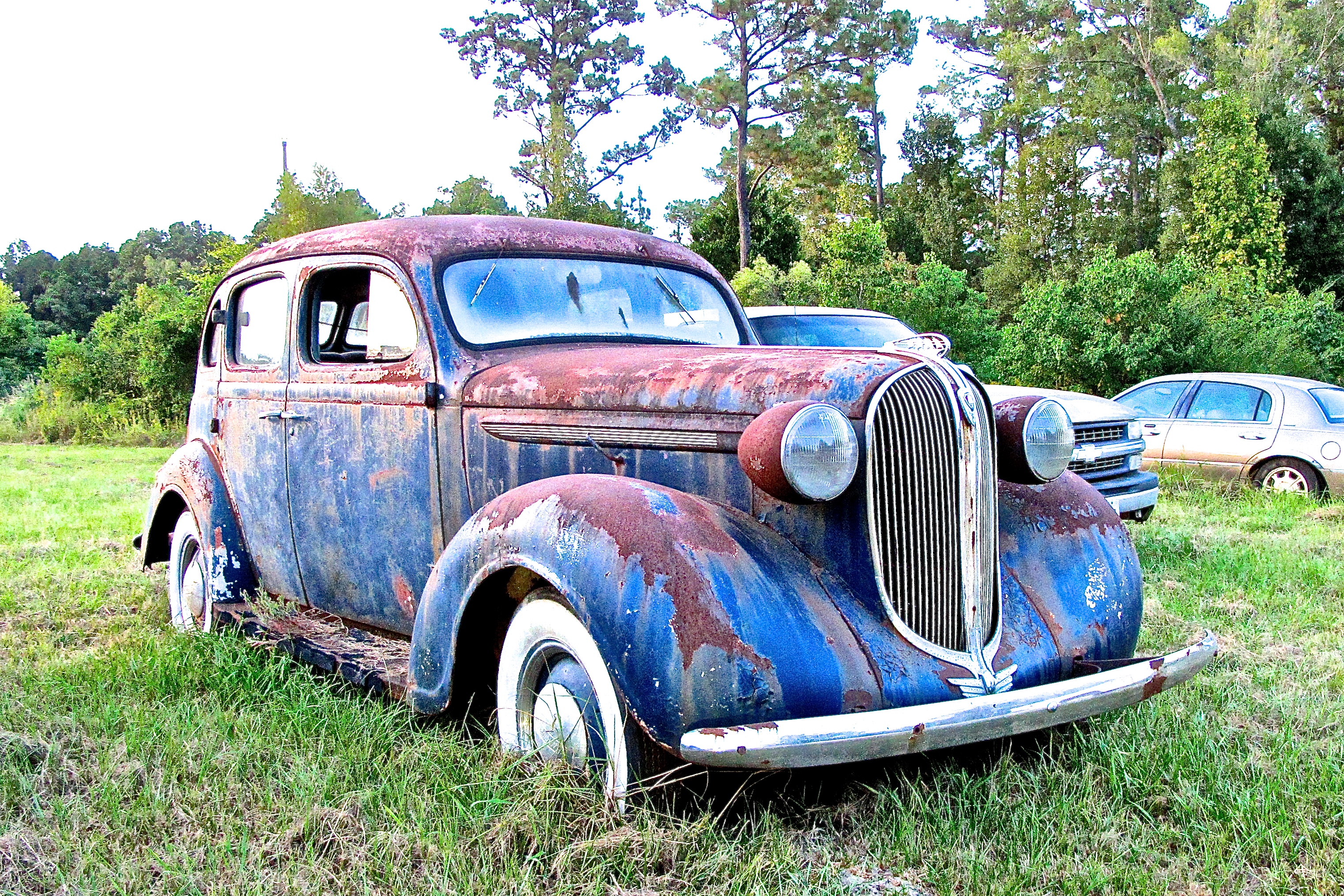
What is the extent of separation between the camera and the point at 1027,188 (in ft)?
105

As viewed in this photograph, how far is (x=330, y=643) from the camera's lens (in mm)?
3729

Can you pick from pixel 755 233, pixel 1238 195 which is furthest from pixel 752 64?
pixel 1238 195

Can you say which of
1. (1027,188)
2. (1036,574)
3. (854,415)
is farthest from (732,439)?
(1027,188)

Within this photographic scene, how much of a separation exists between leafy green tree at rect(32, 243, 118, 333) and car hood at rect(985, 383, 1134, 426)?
43488 mm

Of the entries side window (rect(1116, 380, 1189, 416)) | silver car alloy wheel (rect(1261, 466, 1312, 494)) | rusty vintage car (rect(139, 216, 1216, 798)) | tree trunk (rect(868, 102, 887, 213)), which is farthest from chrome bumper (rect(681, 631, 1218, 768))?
tree trunk (rect(868, 102, 887, 213))

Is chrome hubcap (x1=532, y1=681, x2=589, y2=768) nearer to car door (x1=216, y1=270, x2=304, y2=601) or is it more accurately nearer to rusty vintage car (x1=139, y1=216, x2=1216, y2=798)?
rusty vintage car (x1=139, y1=216, x2=1216, y2=798)

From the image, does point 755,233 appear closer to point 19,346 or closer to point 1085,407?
point 19,346

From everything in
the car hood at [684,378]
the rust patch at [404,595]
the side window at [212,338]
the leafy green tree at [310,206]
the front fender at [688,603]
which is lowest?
the rust patch at [404,595]

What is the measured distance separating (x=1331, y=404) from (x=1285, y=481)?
2.58 ft

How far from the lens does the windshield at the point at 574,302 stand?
3.57m

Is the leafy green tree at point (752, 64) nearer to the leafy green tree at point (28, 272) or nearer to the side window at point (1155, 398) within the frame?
the side window at point (1155, 398)

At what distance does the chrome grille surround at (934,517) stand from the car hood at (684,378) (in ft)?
0.30

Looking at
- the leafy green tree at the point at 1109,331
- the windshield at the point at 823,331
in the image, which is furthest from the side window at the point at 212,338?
the leafy green tree at the point at 1109,331

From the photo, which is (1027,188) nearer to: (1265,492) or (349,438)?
(1265,492)
